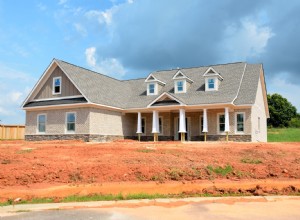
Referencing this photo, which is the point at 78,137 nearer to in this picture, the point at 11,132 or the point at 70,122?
the point at 70,122

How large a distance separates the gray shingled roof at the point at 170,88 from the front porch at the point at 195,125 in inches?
44.1

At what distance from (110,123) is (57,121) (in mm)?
4416

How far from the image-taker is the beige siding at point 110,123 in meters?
27.2

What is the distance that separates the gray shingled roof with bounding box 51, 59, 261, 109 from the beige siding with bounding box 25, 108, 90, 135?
1.57 meters

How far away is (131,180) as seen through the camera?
1173 centimetres

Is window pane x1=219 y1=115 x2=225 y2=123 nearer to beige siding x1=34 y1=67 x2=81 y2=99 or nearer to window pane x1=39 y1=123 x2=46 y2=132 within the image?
beige siding x1=34 y1=67 x2=81 y2=99

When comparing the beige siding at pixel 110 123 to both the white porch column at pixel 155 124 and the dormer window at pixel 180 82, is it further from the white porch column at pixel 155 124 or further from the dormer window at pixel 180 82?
the dormer window at pixel 180 82

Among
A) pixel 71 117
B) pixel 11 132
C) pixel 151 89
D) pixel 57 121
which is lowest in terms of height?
pixel 11 132

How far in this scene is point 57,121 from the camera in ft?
93.6

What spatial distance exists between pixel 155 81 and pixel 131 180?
67.5 ft

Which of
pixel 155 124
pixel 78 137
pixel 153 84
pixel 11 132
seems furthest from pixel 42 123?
pixel 153 84

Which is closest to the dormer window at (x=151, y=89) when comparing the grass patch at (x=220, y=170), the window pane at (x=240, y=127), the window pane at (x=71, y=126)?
the window pane at (x=71, y=126)

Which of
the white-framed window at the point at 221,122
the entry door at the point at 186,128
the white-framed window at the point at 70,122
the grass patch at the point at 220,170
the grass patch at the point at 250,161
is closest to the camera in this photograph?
the grass patch at the point at 220,170

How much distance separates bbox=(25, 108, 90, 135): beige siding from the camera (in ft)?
88.2
